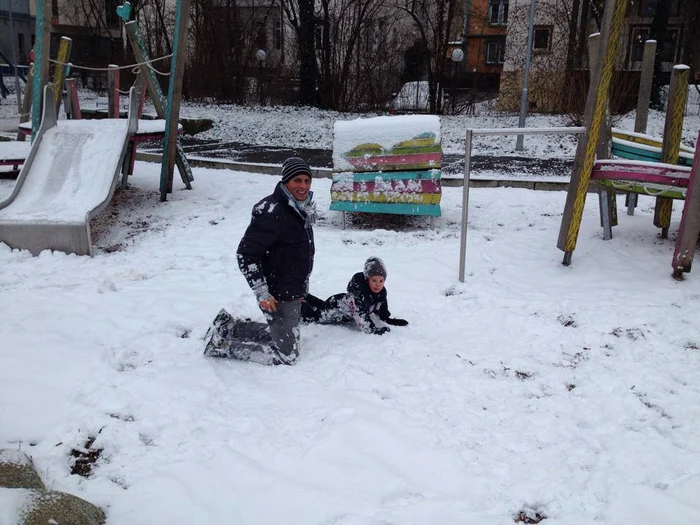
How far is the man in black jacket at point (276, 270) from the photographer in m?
3.55

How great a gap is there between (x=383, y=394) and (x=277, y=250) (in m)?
1.05

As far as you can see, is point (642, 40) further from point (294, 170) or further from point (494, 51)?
point (294, 170)

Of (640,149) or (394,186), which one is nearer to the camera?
(640,149)

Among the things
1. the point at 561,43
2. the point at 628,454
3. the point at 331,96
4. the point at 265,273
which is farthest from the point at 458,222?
the point at 561,43

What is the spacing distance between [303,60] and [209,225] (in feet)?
49.6

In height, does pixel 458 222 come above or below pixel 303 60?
below

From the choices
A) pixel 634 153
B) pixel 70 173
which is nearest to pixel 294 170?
pixel 634 153

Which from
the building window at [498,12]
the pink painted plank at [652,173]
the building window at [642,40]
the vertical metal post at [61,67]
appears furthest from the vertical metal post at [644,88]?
the building window at [498,12]

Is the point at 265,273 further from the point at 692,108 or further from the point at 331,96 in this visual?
the point at 692,108

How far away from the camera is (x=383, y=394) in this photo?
11.2 ft

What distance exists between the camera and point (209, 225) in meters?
6.97

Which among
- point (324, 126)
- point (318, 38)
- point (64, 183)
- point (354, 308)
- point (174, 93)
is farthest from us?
point (318, 38)

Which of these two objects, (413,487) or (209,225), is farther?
(209,225)

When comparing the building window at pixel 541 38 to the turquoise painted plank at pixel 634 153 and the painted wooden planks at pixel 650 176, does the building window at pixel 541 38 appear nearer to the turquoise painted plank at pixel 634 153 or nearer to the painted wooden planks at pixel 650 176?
the turquoise painted plank at pixel 634 153
